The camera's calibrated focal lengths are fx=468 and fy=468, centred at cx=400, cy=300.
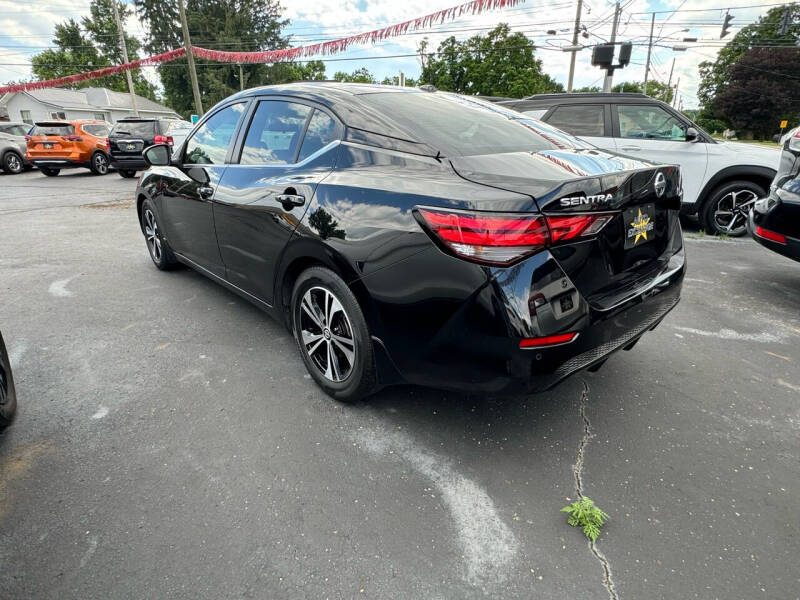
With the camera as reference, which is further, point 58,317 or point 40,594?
point 58,317

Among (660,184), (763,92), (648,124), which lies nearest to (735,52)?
(763,92)

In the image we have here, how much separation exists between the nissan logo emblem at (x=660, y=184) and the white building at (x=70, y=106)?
1991 inches

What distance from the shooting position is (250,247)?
3016 mm

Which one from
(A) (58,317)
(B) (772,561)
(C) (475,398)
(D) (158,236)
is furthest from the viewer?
(D) (158,236)

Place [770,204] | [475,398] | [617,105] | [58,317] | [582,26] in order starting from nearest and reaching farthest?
[475,398] < [58,317] < [770,204] < [617,105] < [582,26]

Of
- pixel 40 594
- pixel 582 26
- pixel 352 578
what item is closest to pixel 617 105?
pixel 352 578

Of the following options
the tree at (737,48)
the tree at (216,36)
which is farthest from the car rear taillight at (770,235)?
the tree at (737,48)

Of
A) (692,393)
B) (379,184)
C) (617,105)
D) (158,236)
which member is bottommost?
(692,393)

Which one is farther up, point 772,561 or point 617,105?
point 617,105

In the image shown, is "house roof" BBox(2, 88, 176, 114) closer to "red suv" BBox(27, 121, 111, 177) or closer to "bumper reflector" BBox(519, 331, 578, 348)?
"red suv" BBox(27, 121, 111, 177)

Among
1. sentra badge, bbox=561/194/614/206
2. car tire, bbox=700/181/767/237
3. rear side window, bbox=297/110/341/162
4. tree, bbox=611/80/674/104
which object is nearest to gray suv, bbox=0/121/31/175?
rear side window, bbox=297/110/341/162

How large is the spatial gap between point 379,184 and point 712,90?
70.2 meters

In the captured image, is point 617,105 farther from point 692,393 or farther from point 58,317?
point 58,317

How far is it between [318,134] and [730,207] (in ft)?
21.2
